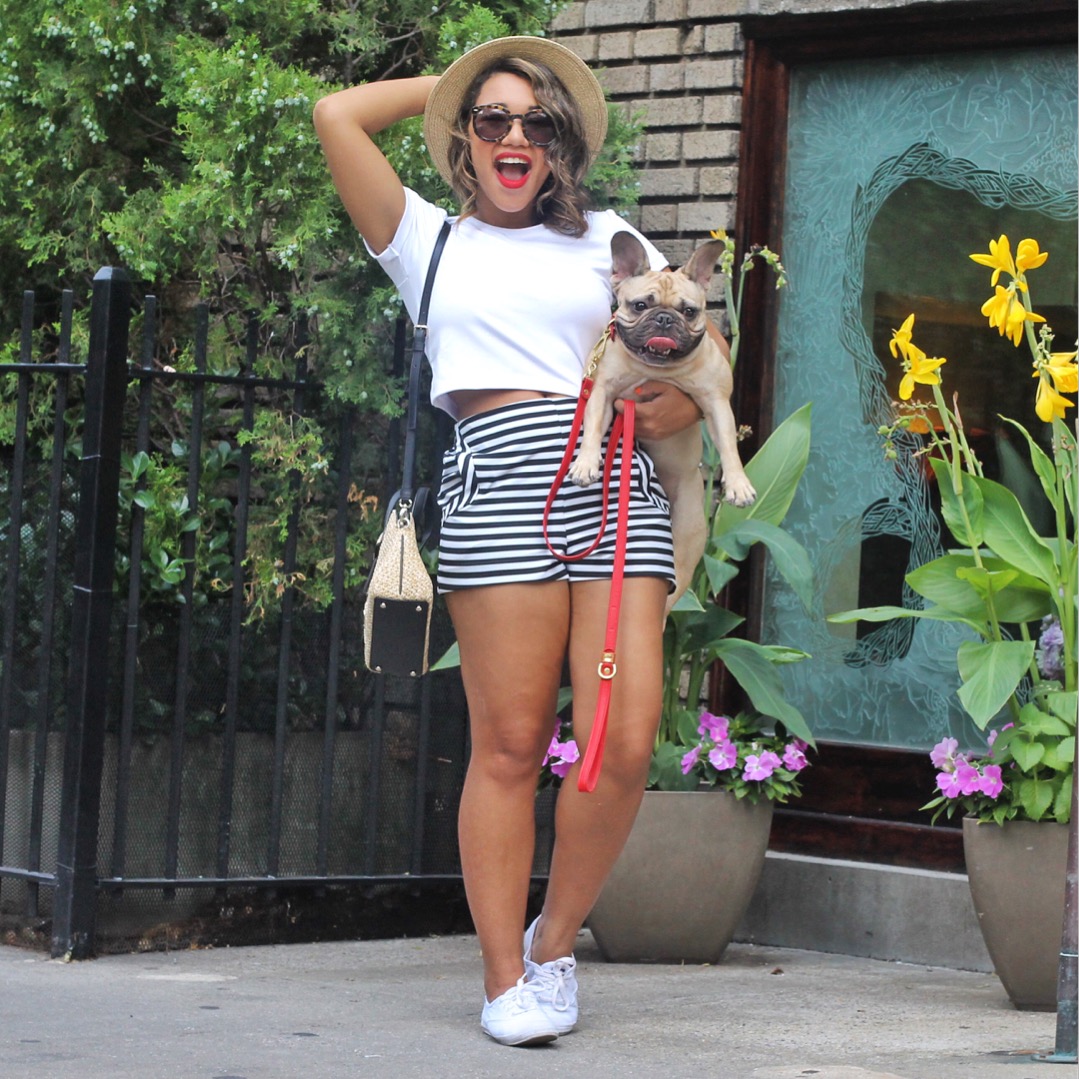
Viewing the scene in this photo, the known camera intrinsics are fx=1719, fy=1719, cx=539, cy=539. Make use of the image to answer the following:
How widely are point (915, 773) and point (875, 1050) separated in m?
1.79

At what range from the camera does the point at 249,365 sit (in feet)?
15.9

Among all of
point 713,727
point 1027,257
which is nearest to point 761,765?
point 713,727

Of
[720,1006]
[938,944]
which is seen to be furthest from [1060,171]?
[720,1006]

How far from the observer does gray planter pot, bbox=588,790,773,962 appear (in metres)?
4.93

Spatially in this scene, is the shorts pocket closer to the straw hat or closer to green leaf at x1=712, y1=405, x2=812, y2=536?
the straw hat

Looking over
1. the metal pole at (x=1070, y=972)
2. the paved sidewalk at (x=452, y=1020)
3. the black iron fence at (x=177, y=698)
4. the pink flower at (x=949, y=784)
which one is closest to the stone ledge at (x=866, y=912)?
the paved sidewalk at (x=452, y=1020)

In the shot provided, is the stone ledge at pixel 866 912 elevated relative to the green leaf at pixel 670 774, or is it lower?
lower

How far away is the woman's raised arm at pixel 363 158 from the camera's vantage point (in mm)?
3865

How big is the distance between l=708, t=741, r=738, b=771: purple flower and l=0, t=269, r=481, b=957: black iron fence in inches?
33.1

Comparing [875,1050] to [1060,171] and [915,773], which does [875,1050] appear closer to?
[915,773]

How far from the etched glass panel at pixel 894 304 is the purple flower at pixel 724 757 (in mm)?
924

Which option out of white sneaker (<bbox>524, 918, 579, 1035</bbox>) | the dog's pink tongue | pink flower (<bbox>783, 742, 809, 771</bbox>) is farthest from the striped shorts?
pink flower (<bbox>783, 742, 809, 771</bbox>)

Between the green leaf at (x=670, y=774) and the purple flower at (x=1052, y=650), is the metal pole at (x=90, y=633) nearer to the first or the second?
the green leaf at (x=670, y=774)

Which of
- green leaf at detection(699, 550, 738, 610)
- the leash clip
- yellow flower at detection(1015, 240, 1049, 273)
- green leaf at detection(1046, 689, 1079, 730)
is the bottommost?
green leaf at detection(1046, 689, 1079, 730)
